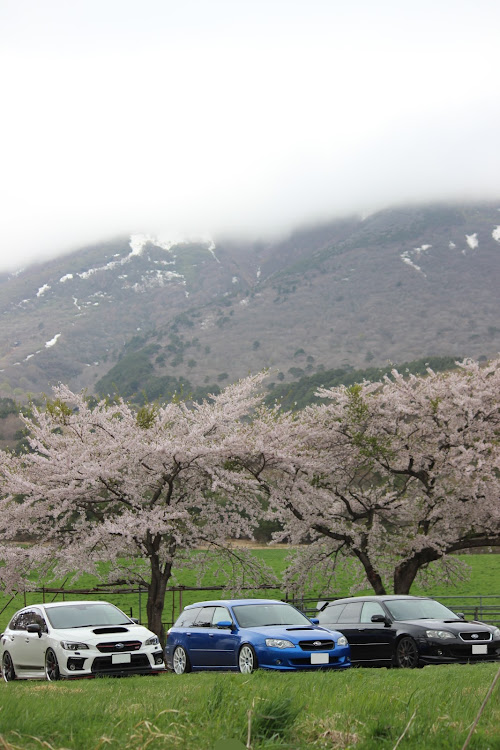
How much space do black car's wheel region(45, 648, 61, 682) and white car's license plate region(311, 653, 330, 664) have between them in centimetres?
483

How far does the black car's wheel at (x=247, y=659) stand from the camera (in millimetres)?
14977

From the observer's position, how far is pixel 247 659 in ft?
49.9

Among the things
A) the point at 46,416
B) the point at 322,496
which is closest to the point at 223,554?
the point at 322,496

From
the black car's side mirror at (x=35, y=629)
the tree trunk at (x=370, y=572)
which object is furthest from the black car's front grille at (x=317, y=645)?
the tree trunk at (x=370, y=572)

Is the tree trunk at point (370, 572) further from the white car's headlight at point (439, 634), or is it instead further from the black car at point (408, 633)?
the white car's headlight at point (439, 634)

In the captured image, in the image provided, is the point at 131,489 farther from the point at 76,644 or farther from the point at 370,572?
the point at 76,644

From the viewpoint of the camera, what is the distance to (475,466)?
1086 inches

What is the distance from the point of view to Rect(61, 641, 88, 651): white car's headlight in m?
15.5

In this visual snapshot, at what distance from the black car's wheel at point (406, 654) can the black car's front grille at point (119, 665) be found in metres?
5.17

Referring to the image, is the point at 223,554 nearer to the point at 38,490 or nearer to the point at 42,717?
the point at 38,490

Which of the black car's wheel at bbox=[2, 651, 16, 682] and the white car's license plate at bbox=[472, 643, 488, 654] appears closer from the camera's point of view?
the white car's license plate at bbox=[472, 643, 488, 654]

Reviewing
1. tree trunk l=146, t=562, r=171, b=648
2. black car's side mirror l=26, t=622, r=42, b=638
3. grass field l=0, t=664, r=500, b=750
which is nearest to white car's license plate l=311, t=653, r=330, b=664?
black car's side mirror l=26, t=622, r=42, b=638

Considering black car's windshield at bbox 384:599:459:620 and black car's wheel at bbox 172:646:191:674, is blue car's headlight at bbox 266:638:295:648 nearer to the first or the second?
black car's wheel at bbox 172:646:191:674

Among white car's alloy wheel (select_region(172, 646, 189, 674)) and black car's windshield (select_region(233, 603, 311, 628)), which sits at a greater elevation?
black car's windshield (select_region(233, 603, 311, 628))
